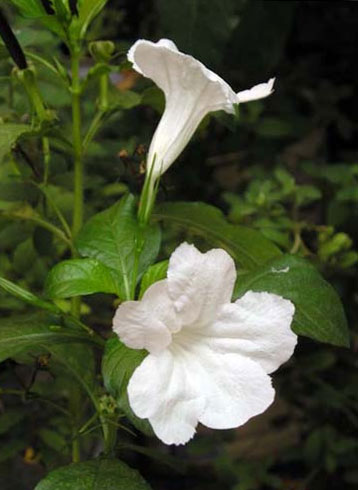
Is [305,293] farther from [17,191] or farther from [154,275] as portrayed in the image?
[17,191]

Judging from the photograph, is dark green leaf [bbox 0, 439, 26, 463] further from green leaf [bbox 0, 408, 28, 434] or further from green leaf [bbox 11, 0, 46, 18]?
green leaf [bbox 11, 0, 46, 18]

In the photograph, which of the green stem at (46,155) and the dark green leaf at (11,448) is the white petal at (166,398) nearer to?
the green stem at (46,155)

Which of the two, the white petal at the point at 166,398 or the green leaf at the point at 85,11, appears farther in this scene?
the green leaf at the point at 85,11

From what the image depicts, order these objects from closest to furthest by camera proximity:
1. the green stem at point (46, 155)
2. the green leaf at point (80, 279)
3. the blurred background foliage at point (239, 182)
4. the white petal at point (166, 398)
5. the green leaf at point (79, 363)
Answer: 1. the white petal at point (166, 398)
2. the green leaf at point (80, 279)
3. the green leaf at point (79, 363)
4. the green stem at point (46, 155)
5. the blurred background foliage at point (239, 182)

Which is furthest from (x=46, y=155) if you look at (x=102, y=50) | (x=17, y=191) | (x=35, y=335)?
(x=35, y=335)

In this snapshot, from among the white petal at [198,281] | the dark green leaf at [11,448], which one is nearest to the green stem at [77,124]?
the white petal at [198,281]

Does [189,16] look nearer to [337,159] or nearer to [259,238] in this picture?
[259,238]
